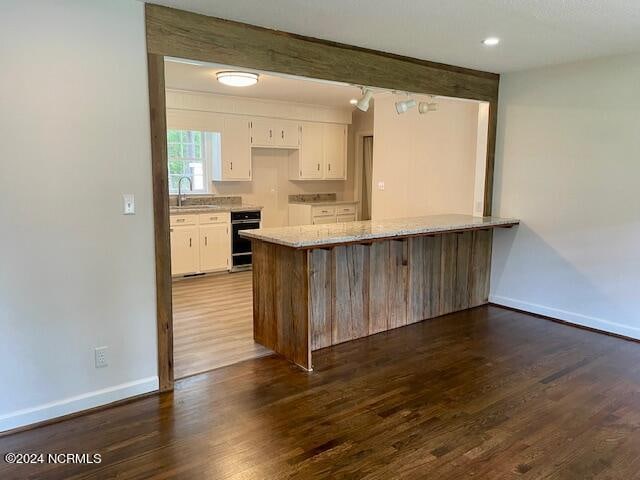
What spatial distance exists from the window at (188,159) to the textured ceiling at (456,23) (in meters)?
3.81

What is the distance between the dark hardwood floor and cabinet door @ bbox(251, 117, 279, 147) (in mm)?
4159

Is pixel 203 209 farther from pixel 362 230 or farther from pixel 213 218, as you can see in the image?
pixel 362 230

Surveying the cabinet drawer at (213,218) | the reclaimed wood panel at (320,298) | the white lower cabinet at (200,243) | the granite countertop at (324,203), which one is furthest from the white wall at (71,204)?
the granite countertop at (324,203)

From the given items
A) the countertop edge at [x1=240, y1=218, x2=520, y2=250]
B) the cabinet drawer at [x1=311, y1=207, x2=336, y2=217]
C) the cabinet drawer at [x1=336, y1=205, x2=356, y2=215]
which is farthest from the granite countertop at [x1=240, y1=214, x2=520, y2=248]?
the cabinet drawer at [x1=336, y1=205, x2=356, y2=215]

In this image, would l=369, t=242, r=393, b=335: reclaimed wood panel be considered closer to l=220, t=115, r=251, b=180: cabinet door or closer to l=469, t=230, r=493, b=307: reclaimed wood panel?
l=469, t=230, r=493, b=307: reclaimed wood panel

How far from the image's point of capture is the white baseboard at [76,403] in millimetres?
2496

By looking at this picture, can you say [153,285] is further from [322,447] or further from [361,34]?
[361,34]

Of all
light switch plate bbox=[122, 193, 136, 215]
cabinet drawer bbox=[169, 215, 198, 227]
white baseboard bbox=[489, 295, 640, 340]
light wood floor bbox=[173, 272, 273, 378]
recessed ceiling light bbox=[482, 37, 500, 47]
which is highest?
recessed ceiling light bbox=[482, 37, 500, 47]

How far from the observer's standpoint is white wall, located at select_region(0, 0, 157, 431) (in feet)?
7.82

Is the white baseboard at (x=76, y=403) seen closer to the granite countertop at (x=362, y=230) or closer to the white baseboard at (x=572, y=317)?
the granite countertop at (x=362, y=230)

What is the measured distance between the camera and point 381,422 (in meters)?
2.61

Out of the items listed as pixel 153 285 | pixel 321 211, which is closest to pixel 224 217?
pixel 321 211

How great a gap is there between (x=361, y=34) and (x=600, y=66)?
86.8 inches

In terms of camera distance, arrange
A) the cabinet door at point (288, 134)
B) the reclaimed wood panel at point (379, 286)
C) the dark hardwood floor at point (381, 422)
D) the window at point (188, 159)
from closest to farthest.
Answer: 1. the dark hardwood floor at point (381, 422)
2. the reclaimed wood panel at point (379, 286)
3. the window at point (188, 159)
4. the cabinet door at point (288, 134)
